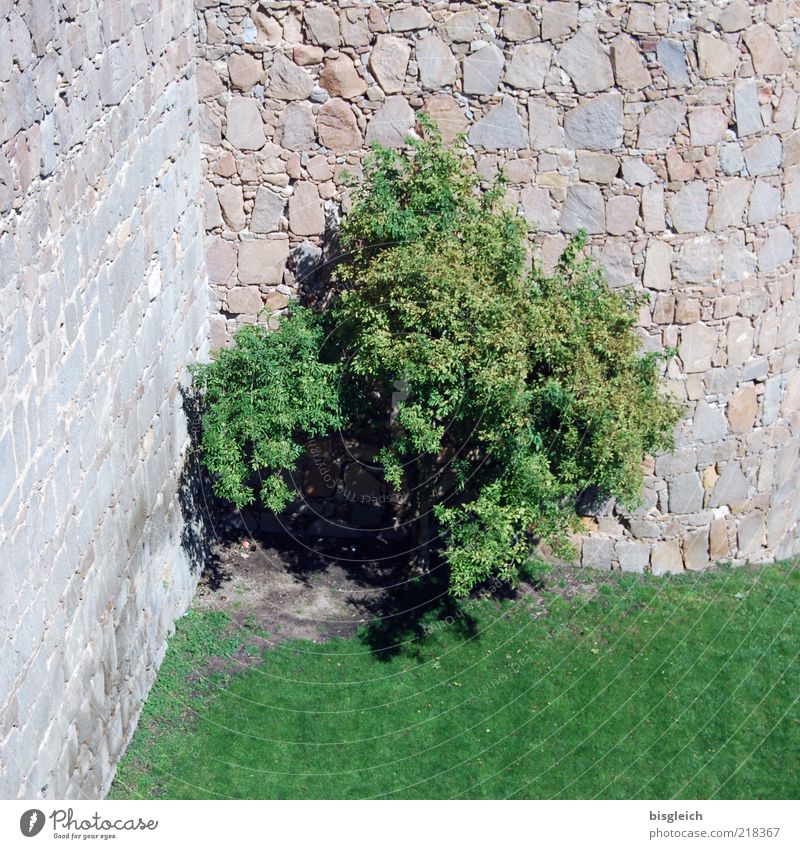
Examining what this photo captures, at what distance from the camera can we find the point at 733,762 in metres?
10.0

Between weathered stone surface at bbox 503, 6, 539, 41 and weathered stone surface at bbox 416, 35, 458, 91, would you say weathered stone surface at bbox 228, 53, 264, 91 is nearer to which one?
weathered stone surface at bbox 416, 35, 458, 91

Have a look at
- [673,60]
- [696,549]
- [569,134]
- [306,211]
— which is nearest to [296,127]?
[306,211]

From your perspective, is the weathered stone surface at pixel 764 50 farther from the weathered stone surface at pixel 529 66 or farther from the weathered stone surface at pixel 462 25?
the weathered stone surface at pixel 462 25

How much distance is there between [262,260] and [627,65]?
3519 millimetres

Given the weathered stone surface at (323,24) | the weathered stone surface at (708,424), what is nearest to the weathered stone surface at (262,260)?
the weathered stone surface at (323,24)

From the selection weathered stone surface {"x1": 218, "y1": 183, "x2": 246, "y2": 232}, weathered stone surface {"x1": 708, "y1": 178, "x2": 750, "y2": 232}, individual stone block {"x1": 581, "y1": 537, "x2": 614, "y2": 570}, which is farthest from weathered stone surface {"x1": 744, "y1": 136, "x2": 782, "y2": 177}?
weathered stone surface {"x1": 218, "y1": 183, "x2": 246, "y2": 232}

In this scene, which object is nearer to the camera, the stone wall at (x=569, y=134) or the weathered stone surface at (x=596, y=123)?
the stone wall at (x=569, y=134)

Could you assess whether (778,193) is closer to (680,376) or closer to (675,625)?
(680,376)

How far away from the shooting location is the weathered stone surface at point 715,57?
10516 mm

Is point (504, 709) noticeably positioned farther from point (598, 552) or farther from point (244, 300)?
point (244, 300)

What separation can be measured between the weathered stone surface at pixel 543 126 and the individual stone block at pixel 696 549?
3.88 meters

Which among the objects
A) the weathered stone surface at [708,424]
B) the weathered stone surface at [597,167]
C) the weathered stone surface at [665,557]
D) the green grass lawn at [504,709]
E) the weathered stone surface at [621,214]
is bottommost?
the green grass lawn at [504,709]

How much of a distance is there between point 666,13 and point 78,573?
20.7 ft
